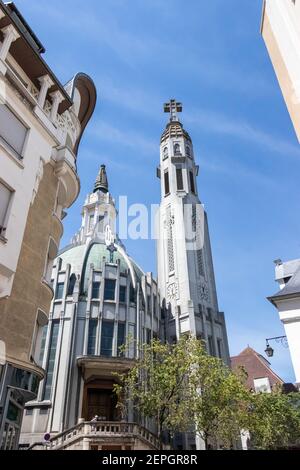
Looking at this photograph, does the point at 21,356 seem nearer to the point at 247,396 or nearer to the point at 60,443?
the point at 60,443

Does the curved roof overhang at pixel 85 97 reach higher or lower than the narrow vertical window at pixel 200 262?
lower

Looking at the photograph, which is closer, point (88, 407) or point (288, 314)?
point (288, 314)

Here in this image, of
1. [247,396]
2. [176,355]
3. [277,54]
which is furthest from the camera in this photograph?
[247,396]

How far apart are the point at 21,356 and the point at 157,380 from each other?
1059 cm

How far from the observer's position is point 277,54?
1305cm

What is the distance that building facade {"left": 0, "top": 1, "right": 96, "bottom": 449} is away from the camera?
10.7 metres

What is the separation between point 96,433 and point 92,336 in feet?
37.7

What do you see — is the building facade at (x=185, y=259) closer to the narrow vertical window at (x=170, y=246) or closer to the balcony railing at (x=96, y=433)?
the narrow vertical window at (x=170, y=246)

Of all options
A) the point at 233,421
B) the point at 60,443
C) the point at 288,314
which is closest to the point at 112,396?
the point at 60,443

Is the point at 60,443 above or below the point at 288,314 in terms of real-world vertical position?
below

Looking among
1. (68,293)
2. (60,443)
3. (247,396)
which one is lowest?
(60,443)


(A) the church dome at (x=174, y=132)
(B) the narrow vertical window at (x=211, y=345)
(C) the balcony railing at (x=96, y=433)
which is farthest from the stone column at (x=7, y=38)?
(A) the church dome at (x=174, y=132)

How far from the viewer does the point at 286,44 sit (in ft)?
38.9

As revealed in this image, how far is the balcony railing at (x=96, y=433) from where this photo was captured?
21.5 meters
